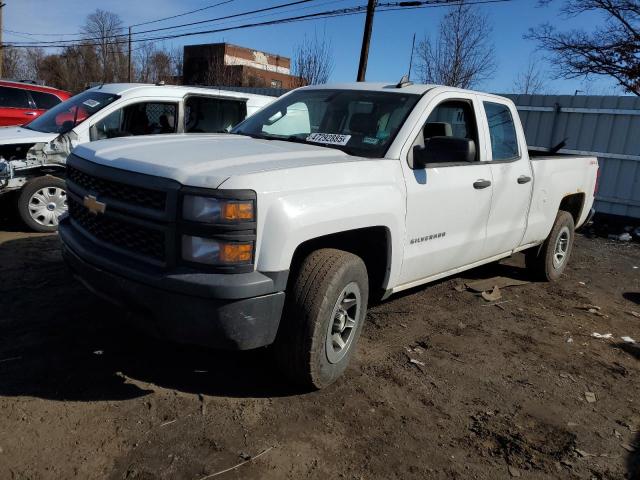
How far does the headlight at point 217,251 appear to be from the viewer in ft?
8.40

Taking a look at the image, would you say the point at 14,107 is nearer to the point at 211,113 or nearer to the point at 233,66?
the point at 211,113

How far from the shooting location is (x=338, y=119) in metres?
4.08

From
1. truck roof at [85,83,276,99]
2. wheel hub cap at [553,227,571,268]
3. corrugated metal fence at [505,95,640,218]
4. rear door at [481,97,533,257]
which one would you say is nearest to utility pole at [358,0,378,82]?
corrugated metal fence at [505,95,640,218]

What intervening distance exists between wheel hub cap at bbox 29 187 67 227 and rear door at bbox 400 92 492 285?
4649 millimetres

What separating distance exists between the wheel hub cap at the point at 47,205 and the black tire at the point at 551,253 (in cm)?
564

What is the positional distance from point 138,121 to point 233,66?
106 feet

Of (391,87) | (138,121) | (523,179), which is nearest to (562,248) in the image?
(523,179)

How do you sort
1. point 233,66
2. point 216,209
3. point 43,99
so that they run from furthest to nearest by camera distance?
point 233,66 → point 43,99 → point 216,209

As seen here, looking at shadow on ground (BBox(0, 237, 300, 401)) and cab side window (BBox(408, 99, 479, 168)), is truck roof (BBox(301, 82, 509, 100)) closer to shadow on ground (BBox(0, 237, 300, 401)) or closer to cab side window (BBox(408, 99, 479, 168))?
cab side window (BBox(408, 99, 479, 168))

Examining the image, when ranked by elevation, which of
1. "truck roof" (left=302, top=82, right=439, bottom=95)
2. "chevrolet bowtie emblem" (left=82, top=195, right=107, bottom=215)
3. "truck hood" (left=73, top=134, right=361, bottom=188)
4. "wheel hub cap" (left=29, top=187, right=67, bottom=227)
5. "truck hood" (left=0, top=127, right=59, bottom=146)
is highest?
"truck roof" (left=302, top=82, right=439, bottom=95)

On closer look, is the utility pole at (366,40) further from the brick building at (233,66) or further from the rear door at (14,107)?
the brick building at (233,66)

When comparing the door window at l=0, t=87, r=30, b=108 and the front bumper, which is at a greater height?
the door window at l=0, t=87, r=30, b=108

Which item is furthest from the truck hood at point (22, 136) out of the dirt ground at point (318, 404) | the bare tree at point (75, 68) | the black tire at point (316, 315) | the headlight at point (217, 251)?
the bare tree at point (75, 68)

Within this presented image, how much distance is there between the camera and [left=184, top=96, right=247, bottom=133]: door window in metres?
7.25
